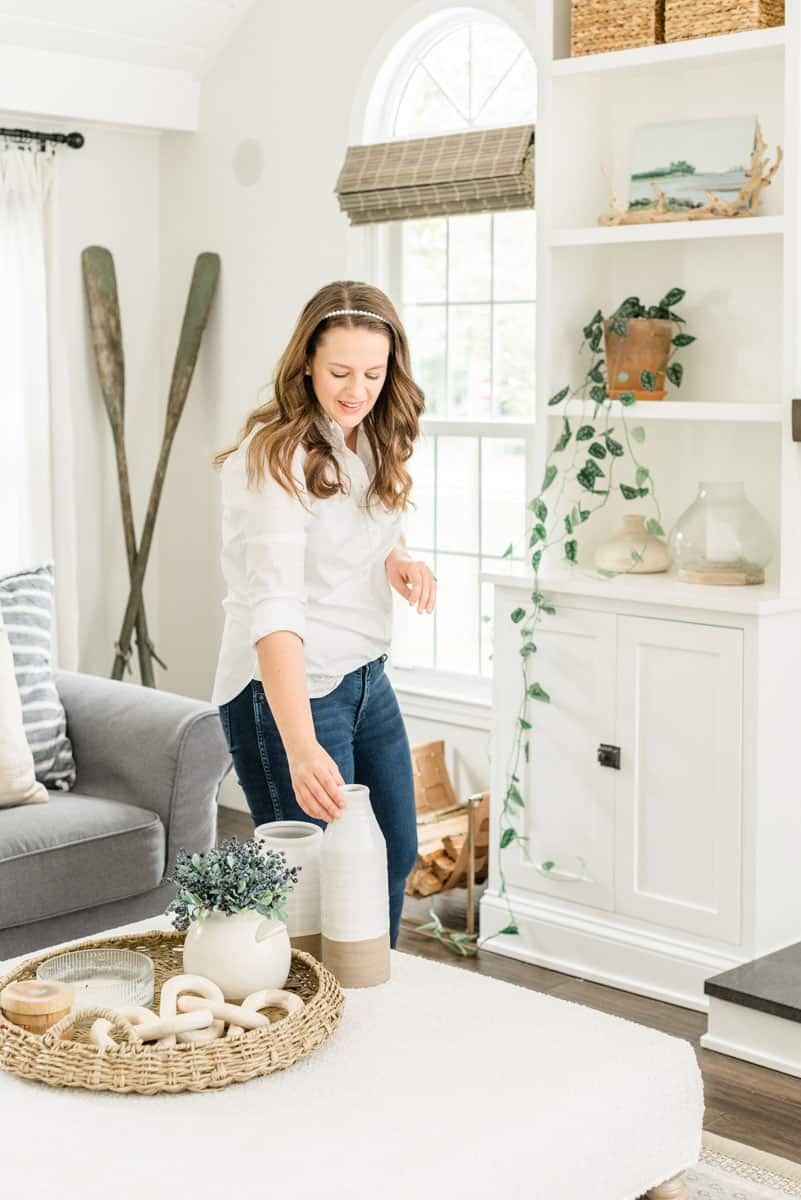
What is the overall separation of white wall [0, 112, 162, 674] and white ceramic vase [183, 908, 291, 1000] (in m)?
3.13

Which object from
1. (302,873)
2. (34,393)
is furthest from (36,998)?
(34,393)

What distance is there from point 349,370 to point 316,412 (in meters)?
0.10

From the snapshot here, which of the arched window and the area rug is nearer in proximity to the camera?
the area rug

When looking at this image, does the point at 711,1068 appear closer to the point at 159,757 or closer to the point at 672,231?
the point at 159,757

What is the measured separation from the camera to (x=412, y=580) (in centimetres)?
249

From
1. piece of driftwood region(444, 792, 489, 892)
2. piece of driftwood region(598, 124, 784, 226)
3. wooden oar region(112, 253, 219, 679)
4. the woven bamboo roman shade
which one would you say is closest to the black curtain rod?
wooden oar region(112, 253, 219, 679)

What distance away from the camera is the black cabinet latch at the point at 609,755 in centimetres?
352

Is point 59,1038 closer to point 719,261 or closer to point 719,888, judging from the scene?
point 719,888

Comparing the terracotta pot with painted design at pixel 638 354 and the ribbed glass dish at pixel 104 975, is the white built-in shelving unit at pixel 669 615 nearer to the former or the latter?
the terracotta pot with painted design at pixel 638 354

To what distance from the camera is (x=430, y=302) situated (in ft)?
14.7

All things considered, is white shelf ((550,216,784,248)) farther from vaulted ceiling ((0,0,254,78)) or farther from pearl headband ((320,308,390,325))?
vaulted ceiling ((0,0,254,78))

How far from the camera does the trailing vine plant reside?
3.63m

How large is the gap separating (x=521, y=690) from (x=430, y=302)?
A: 4.42 feet

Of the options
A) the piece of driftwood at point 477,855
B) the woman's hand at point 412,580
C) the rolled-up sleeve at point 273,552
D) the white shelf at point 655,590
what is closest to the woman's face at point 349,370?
the rolled-up sleeve at point 273,552
